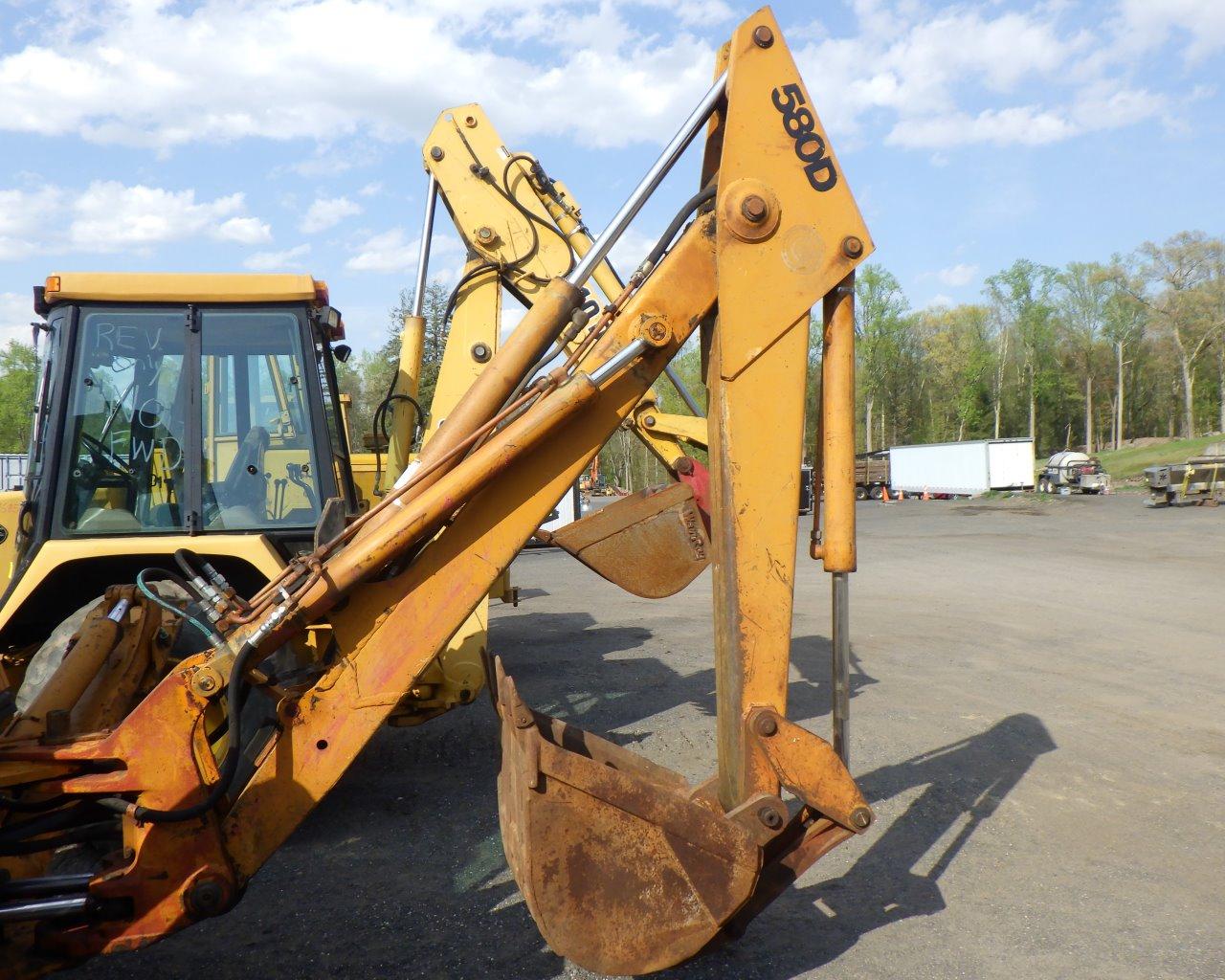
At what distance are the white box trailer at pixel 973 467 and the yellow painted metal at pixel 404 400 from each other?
113 ft

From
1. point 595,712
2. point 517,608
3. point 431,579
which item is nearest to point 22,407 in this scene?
point 517,608

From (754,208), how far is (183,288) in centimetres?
292

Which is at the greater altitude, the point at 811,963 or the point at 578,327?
the point at 578,327

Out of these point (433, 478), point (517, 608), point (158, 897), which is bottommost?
point (517, 608)

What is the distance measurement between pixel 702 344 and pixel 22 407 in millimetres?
52062

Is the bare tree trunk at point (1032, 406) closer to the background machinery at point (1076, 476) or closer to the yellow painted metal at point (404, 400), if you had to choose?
the background machinery at point (1076, 476)

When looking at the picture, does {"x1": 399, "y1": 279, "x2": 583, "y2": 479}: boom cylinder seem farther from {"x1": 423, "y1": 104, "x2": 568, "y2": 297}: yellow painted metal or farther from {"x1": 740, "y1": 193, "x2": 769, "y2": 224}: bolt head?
{"x1": 423, "y1": 104, "x2": 568, "y2": 297}: yellow painted metal

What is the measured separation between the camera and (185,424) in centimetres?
456

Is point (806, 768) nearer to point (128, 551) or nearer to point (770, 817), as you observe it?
point (770, 817)

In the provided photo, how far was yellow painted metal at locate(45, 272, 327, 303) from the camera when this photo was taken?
4.54 m

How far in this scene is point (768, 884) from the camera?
3.14 metres

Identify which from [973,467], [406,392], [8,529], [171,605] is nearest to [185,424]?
[171,605]

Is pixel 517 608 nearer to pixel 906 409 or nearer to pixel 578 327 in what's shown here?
pixel 578 327

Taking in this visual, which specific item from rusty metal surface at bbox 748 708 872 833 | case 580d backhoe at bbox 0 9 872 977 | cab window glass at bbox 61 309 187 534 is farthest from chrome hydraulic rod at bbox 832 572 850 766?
cab window glass at bbox 61 309 187 534
